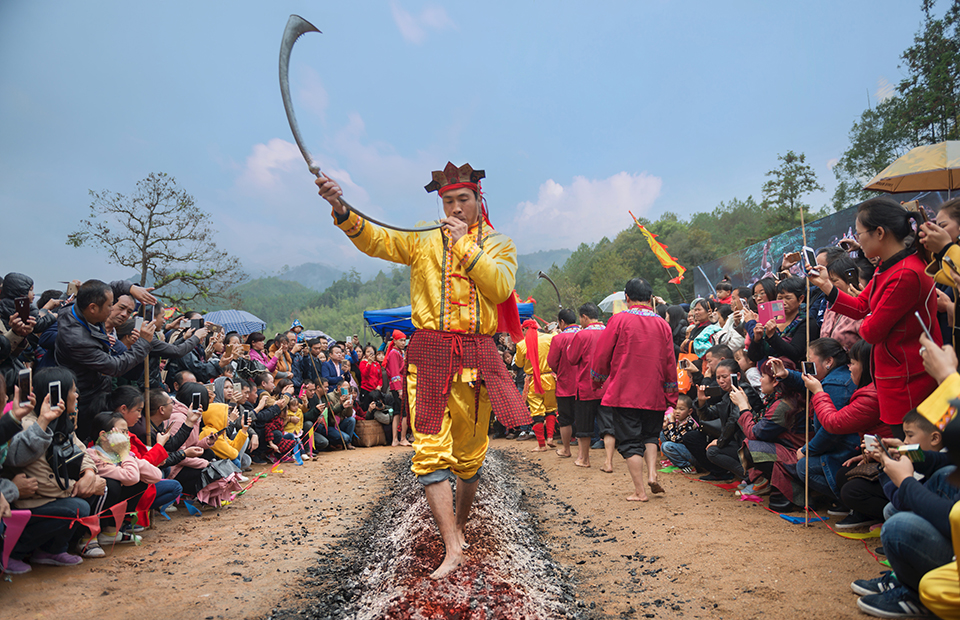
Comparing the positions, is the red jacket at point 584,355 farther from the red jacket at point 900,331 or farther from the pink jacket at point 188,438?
the pink jacket at point 188,438

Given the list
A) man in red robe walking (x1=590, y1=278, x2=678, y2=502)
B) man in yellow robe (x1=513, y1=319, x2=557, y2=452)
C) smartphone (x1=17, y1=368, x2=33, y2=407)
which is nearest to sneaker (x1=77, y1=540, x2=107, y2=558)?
smartphone (x1=17, y1=368, x2=33, y2=407)

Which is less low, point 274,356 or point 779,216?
point 779,216

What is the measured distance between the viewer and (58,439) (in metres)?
3.32

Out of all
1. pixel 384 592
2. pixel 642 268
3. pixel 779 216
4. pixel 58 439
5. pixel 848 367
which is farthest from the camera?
pixel 642 268

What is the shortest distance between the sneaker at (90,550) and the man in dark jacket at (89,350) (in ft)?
2.82

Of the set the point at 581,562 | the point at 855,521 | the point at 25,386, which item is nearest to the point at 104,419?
the point at 25,386

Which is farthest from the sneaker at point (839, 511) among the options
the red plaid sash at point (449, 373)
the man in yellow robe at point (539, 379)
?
the man in yellow robe at point (539, 379)

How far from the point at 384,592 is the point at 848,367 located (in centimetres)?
348

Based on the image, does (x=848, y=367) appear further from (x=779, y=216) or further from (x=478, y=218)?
(x=779, y=216)

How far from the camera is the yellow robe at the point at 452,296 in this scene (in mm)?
2918

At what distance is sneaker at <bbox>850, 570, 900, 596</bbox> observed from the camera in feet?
8.08

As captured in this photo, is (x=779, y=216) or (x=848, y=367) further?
(x=779, y=216)

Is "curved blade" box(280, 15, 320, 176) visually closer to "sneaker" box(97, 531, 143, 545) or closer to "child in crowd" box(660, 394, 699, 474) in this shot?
"sneaker" box(97, 531, 143, 545)

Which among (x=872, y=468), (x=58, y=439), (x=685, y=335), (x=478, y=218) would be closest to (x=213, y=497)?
(x=58, y=439)
